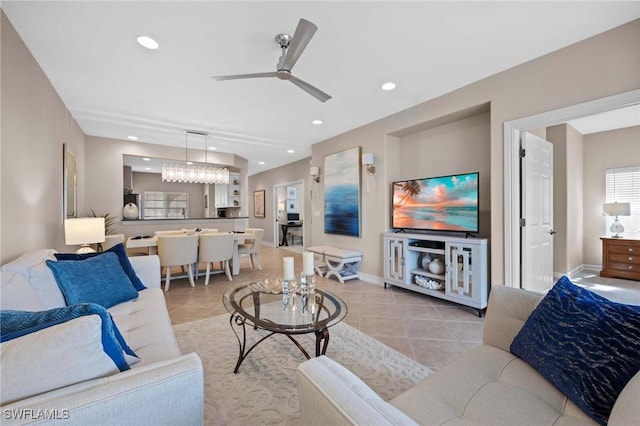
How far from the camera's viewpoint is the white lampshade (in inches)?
159

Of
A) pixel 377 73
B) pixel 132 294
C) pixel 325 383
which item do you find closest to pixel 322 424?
pixel 325 383

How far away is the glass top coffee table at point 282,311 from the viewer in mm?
1627

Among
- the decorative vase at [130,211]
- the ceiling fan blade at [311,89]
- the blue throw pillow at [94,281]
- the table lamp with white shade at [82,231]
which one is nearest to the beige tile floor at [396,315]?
the blue throw pillow at [94,281]

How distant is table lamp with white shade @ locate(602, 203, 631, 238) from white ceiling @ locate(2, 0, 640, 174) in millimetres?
3423

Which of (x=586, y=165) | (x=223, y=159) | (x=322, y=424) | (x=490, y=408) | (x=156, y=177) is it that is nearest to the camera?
(x=322, y=424)

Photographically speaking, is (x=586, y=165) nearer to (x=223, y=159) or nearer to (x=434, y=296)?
(x=434, y=296)

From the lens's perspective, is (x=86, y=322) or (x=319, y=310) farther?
(x=319, y=310)

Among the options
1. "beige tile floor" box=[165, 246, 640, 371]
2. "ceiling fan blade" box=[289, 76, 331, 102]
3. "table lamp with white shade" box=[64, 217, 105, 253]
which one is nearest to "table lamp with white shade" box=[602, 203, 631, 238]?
"beige tile floor" box=[165, 246, 640, 371]

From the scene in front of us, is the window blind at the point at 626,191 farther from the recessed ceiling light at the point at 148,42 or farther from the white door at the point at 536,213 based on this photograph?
the recessed ceiling light at the point at 148,42

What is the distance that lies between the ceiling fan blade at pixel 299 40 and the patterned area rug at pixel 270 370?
225 cm

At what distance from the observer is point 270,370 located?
1878mm

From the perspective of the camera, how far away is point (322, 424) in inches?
28.0

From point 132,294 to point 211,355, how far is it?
2.53ft

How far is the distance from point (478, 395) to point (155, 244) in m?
4.44
